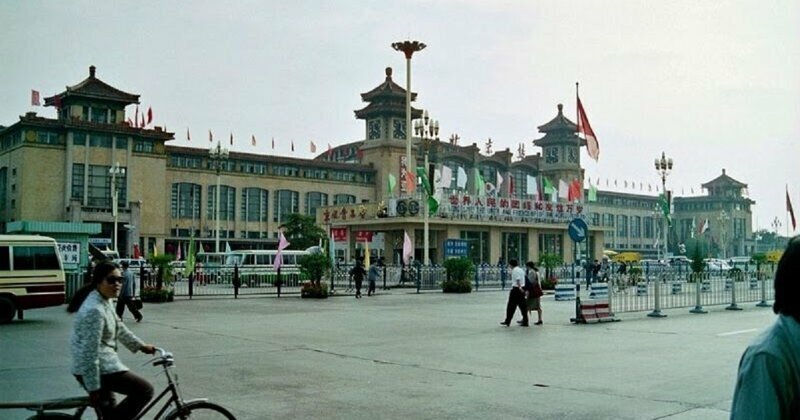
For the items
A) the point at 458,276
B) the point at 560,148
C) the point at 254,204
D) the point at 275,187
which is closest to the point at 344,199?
the point at 275,187

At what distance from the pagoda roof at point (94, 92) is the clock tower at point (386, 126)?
65.0 ft

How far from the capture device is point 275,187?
252 feet

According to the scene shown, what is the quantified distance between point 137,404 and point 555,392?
5.16 m

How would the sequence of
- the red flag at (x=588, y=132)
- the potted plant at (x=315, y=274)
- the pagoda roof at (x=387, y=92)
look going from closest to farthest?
the red flag at (x=588, y=132)
the potted plant at (x=315, y=274)
the pagoda roof at (x=387, y=92)

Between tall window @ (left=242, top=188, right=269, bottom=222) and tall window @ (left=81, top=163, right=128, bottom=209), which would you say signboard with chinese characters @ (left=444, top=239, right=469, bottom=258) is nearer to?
tall window @ (left=81, top=163, right=128, bottom=209)

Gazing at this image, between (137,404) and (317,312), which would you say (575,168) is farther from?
(137,404)

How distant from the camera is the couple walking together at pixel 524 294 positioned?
1761 centimetres

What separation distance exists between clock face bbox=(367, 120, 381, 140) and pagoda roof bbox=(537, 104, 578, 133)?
2153 cm

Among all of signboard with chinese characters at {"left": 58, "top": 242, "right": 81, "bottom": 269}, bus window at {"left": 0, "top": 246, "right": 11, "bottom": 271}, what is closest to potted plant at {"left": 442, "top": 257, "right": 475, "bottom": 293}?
signboard with chinese characters at {"left": 58, "top": 242, "right": 81, "bottom": 269}

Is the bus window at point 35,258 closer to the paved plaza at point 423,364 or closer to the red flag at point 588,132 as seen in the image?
the paved plaza at point 423,364

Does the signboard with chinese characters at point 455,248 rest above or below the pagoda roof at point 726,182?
below

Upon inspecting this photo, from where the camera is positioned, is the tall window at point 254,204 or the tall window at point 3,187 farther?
the tall window at point 254,204

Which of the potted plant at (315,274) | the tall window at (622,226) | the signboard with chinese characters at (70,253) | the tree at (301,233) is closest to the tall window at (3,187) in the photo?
the tree at (301,233)

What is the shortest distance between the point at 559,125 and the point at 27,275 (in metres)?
70.6
